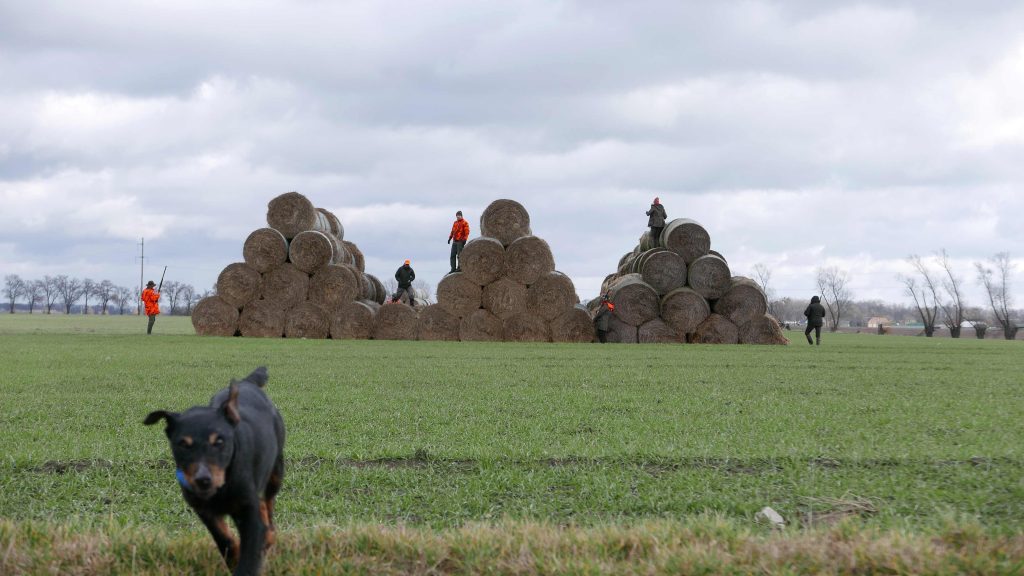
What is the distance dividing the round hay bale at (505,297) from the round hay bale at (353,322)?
2.99 m

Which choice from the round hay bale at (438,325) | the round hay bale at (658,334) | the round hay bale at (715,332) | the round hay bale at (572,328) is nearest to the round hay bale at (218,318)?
the round hay bale at (438,325)

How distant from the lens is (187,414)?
2.35m

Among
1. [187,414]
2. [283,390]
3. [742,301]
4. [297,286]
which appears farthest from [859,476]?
[297,286]

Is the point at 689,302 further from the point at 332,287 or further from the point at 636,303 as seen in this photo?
the point at 332,287

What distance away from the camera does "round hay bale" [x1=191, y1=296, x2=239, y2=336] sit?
19.9 meters

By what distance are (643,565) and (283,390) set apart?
19.0 ft

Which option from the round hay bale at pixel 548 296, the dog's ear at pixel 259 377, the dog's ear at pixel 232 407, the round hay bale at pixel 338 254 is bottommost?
the dog's ear at pixel 232 407

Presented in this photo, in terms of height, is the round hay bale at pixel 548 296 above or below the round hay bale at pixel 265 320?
above

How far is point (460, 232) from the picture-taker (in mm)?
20828

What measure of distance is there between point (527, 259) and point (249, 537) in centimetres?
1662

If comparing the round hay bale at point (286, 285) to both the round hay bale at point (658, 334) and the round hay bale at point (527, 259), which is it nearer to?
the round hay bale at point (527, 259)

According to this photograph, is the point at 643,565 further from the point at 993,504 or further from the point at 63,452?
the point at 63,452

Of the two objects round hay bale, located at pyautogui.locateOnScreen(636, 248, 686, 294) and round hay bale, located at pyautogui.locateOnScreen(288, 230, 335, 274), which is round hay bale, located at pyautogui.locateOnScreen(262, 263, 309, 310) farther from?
round hay bale, located at pyautogui.locateOnScreen(636, 248, 686, 294)

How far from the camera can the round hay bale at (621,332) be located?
754 inches
